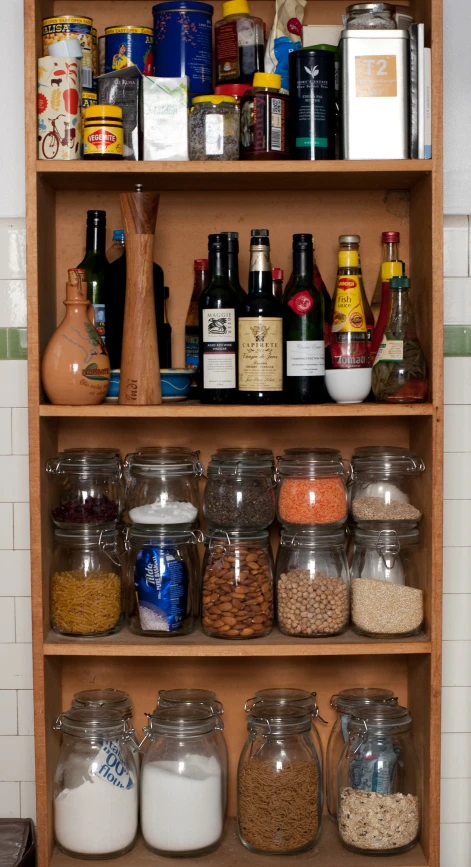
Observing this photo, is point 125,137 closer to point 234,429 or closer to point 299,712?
point 234,429

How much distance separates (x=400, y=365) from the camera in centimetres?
183

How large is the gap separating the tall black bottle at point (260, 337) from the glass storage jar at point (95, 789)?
2.34 feet

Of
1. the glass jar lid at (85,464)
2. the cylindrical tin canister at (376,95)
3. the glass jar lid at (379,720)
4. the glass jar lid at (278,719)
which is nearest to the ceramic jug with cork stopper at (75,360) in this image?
the glass jar lid at (85,464)

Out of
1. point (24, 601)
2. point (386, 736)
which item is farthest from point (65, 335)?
point (386, 736)

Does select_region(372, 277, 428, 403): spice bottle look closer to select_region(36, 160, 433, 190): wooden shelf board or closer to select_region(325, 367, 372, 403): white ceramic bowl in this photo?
select_region(325, 367, 372, 403): white ceramic bowl

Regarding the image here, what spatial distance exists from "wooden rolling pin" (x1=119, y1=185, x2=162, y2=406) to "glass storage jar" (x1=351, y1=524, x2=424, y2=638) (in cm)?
51

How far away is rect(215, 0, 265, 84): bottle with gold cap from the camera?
1.87 metres

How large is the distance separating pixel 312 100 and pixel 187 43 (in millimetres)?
278

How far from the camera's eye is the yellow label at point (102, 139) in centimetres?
176

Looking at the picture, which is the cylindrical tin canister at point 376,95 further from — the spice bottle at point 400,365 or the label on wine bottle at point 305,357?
the label on wine bottle at point 305,357

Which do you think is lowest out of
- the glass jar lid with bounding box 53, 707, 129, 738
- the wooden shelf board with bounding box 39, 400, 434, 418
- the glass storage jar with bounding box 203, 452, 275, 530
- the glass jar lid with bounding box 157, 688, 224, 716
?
the glass jar lid with bounding box 53, 707, 129, 738

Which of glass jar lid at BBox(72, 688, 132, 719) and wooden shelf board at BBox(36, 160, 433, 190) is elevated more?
wooden shelf board at BBox(36, 160, 433, 190)

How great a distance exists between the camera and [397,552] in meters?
1.86

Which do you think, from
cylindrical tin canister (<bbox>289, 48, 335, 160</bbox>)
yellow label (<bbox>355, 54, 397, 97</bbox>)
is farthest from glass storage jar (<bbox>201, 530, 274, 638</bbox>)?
yellow label (<bbox>355, 54, 397, 97</bbox>)
